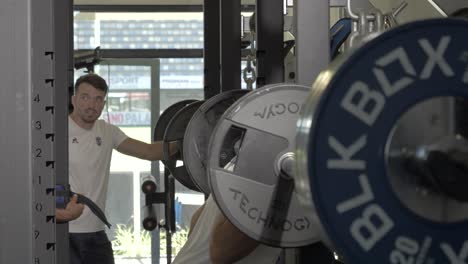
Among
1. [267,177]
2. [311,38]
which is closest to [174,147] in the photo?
[267,177]

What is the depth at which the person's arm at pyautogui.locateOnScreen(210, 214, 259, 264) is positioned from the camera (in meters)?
1.94

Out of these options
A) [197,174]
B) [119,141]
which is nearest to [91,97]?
[119,141]

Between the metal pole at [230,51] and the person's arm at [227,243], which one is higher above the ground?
the metal pole at [230,51]

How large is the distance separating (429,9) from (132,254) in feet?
8.36

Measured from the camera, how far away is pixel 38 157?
191 cm

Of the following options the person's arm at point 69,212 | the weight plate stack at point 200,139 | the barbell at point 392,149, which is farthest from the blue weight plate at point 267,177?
the weight plate stack at point 200,139

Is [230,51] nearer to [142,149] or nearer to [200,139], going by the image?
[200,139]

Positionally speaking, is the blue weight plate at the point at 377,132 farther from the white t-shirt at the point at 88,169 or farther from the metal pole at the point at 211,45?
the white t-shirt at the point at 88,169

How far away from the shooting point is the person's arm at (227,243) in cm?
194

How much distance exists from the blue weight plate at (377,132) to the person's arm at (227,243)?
3.06 ft

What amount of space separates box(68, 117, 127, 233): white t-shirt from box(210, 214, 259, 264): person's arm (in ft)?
5.88

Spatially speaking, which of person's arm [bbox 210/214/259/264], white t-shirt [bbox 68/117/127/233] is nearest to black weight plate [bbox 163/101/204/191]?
white t-shirt [bbox 68/117/127/233]

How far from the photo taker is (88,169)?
3.72 metres

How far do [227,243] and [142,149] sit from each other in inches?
76.1
